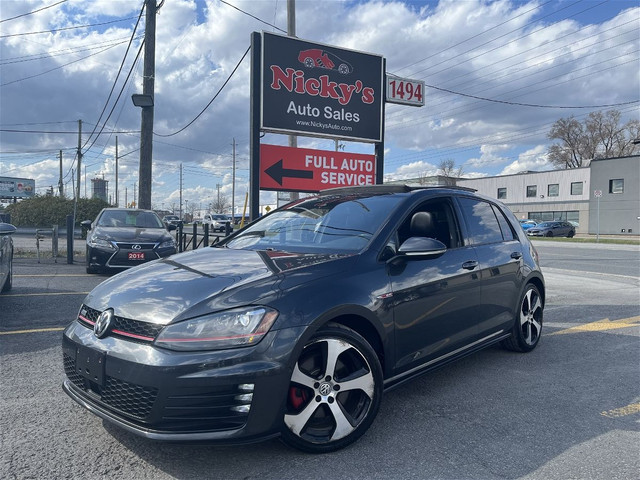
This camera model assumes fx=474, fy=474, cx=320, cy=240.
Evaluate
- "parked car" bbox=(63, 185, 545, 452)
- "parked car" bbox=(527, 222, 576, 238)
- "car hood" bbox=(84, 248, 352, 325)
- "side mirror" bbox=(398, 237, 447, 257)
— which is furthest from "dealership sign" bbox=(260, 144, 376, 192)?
"parked car" bbox=(527, 222, 576, 238)

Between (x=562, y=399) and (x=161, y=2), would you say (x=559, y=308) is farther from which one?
(x=161, y=2)

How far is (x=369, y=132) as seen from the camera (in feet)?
29.9

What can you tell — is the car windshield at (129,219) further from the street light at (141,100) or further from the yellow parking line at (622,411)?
the yellow parking line at (622,411)

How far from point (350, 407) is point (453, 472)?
67 cm

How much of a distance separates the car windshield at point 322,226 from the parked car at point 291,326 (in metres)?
0.02

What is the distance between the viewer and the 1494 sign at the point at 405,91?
9805 millimetres

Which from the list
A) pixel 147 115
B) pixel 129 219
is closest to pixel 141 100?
pixel 147 115

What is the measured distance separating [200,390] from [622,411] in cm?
304

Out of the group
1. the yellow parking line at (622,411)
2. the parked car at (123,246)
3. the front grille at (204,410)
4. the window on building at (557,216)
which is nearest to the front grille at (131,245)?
the parked car at (123,246)

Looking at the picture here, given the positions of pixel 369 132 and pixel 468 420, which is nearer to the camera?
pixel 468 420

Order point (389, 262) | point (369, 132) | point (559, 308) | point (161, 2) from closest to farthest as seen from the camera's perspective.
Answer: point (389, 262), point (559, 308), point (369, 132), point (161, 2)

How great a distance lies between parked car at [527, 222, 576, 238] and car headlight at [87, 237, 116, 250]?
33.8 metres

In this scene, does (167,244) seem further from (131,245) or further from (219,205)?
(219,205)

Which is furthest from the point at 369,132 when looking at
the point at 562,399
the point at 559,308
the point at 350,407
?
the point at 350,407
